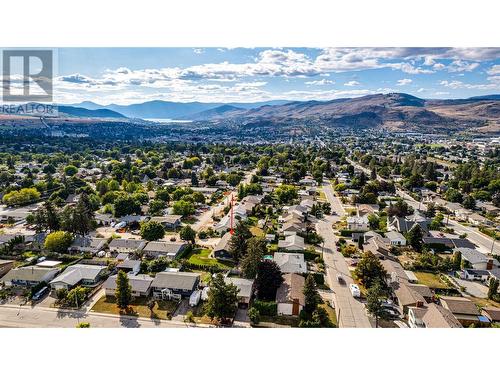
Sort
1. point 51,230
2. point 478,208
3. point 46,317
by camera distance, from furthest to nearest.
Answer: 1. point 478,208
2. point 51,230
3. point 46,317

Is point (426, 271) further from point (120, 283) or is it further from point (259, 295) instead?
point (120, 283)

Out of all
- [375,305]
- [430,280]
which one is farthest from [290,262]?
[430,280]

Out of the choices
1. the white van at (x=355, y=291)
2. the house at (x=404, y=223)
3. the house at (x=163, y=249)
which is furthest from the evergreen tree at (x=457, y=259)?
the house at (x=163, y=249)

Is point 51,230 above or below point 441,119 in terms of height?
below

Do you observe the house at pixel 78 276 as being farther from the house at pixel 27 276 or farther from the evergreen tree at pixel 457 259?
the evergreen tree at pixel 457 259

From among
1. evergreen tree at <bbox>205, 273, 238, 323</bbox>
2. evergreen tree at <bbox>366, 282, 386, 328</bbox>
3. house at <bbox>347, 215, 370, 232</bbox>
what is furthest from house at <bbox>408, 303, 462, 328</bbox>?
house at <bbox>347, 215, 370, 232</bbox>

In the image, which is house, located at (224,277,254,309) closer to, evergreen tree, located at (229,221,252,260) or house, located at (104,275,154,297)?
evergreen tree, located at (229,221,252,260)

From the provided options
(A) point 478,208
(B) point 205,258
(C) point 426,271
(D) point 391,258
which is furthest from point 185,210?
(A) point 478,208
